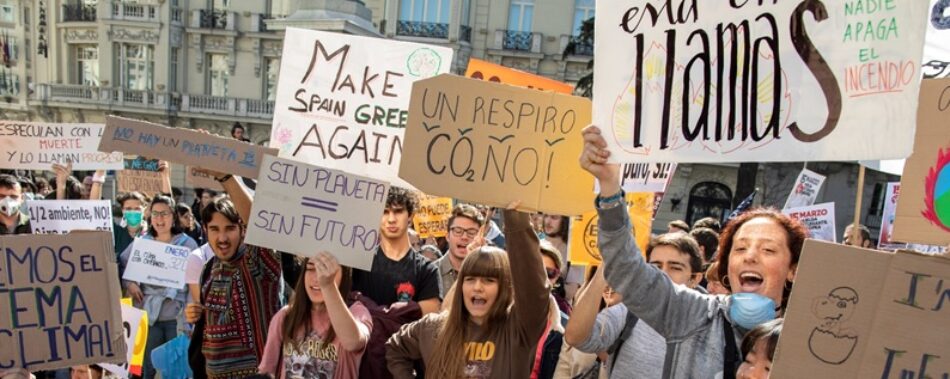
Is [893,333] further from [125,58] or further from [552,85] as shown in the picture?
[125,58]

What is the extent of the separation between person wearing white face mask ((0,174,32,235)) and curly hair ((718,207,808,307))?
204 inches

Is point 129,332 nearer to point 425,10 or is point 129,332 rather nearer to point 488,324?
point 488,324

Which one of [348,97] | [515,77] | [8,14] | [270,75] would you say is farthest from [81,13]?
[348,97]

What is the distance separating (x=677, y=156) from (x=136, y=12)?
2648 cm

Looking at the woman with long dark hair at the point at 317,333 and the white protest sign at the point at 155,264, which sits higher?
the woman with long dark hair at the point at 317,333

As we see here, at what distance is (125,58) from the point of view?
2441cm

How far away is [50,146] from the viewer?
20.9ft

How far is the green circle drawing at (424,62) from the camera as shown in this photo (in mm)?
3740

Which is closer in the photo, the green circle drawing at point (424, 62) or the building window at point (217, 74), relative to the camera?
the green circle drawing at point (424, 62)

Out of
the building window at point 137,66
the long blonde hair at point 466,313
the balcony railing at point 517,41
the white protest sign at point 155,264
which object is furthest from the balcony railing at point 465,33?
the long blonde hair at point 466,313

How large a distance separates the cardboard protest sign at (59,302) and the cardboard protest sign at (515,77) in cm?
272

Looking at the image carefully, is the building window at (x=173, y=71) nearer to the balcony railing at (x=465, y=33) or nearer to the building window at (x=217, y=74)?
the building window at (x=217, y=74)

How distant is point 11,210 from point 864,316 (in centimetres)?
575

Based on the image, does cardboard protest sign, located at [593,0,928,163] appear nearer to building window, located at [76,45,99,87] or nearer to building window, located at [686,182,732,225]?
building window, located at [686,182,732,225]
